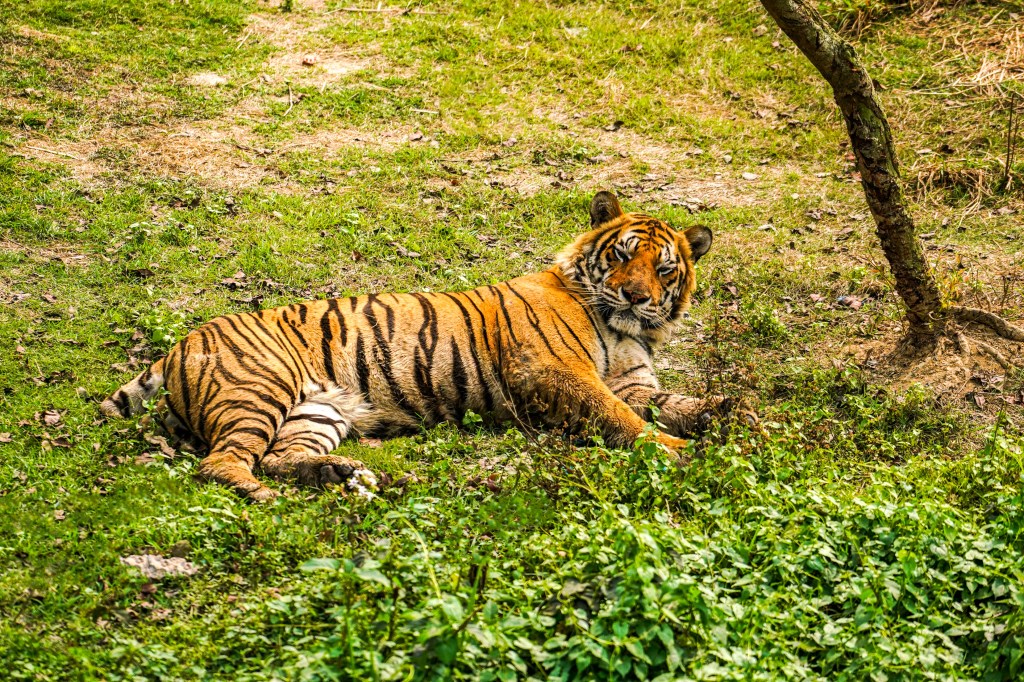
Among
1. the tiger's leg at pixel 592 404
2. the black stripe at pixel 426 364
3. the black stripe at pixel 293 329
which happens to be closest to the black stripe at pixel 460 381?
the black stripe at pixel 426 364

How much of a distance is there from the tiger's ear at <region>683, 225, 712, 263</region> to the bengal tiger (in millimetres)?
26

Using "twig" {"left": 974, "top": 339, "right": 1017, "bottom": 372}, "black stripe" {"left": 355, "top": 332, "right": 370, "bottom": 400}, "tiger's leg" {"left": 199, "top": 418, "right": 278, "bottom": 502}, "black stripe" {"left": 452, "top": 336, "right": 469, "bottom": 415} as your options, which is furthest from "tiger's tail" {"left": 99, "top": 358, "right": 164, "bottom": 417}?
"twig" {"left": 974, "top": 339, "right": 1017, "bottom": 372}

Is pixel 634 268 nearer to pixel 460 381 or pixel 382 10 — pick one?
pixel 460 381

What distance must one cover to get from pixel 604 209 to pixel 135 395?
316 cm

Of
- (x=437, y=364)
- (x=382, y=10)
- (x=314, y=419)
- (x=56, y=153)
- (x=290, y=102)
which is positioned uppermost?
(x=382, y=10)

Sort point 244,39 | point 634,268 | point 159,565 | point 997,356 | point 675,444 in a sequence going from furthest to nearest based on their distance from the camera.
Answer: point 244,39 → point 997,356 → point 634,268 → point 675,444 → point 159,565

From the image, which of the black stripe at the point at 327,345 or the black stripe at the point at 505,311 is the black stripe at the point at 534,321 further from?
the black stripe at the point at 327,345

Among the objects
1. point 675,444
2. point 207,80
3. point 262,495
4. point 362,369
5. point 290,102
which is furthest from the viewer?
point 207,80

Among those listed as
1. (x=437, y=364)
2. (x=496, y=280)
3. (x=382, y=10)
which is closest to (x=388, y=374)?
(x=437, y=364)

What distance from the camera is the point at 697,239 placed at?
678 centimetres

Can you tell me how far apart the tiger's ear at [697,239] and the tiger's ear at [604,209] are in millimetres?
483

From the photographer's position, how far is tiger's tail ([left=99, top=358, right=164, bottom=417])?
5898 mm

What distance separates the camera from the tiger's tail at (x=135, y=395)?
19.4 feet

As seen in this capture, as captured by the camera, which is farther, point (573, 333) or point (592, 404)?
point (573, 333)
